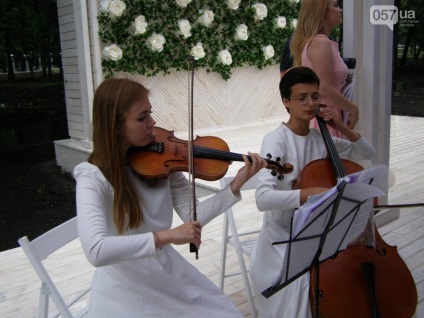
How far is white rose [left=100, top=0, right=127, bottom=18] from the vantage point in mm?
5590

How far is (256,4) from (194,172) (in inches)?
244

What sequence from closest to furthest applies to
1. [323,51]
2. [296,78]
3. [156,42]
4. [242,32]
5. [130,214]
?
1. [130,214]
2. [296,78]
3. [323,51]
4. [156,42]
5. [242,32]

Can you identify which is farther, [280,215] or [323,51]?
[323,51]

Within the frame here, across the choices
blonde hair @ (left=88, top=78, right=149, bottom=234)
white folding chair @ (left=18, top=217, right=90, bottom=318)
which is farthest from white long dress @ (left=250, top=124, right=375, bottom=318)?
white folding chair @ (left=18, top=217, right=90, bottom=318)

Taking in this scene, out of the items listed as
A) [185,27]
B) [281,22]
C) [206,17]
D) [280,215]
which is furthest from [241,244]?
[281,22]

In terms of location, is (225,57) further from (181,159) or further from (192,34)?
(181,159)

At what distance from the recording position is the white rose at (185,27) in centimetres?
632

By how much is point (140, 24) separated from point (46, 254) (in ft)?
15.8

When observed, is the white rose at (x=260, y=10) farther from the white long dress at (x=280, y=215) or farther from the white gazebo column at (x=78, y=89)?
the white long dress at (x=280, y=215)

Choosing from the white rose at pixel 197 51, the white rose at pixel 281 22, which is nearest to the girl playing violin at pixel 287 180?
the white rose at pixel 197 51

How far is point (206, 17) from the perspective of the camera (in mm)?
6539

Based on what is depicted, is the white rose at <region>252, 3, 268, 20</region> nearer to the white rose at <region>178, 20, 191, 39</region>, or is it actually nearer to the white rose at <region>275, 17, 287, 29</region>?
the white rose at <region>275, 17, 287, 29</region>

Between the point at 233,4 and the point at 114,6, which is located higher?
the point at 233,4

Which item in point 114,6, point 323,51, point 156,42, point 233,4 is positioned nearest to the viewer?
point 323,51
